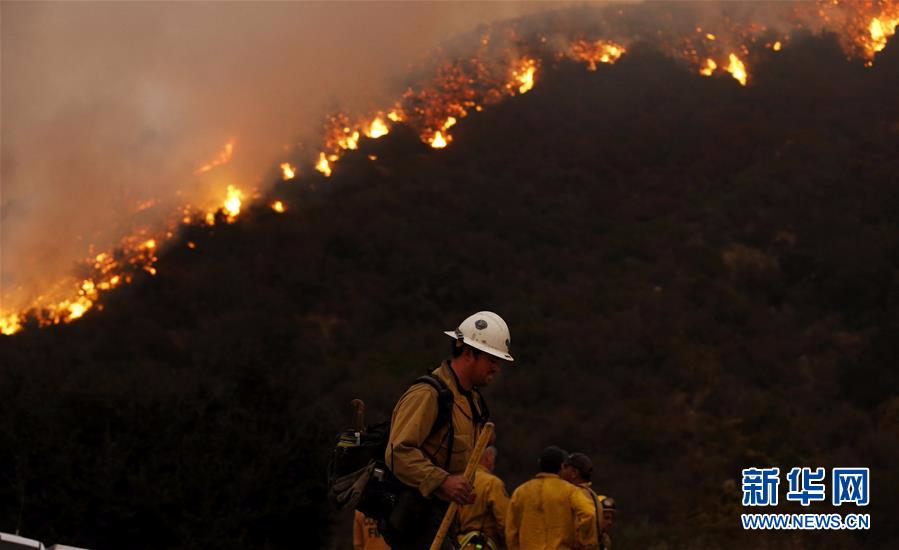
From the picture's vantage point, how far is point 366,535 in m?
7.12

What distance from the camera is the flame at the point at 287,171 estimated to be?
4344cm

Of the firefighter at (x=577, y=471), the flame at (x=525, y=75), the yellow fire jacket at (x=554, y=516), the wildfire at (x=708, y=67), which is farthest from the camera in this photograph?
the flame at (x=525, y=75)

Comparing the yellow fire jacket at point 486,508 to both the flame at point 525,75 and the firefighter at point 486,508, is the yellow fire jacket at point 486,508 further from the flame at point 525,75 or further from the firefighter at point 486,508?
the flame at point 525,75

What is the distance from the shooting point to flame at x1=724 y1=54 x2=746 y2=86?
164 feet

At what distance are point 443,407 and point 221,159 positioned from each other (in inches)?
1555

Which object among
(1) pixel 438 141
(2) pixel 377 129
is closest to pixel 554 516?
(1) pixel 438 141

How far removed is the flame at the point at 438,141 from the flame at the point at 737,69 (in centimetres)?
1311

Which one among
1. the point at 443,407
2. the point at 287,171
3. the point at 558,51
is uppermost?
the point at 558,51

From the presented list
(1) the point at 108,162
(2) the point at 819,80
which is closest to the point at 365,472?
(1) the point at 108,162

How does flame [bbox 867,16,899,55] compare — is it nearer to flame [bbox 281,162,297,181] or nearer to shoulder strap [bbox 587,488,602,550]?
flame [bbox 281,162,297,181]

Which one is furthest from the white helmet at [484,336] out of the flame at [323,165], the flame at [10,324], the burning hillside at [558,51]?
the flame at [323,165]

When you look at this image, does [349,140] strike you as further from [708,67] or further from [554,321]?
[554,321]

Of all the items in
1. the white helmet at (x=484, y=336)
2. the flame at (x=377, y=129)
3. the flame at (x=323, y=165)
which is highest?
the flame at (x=377, y=129)

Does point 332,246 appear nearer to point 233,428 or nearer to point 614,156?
point 614,156
